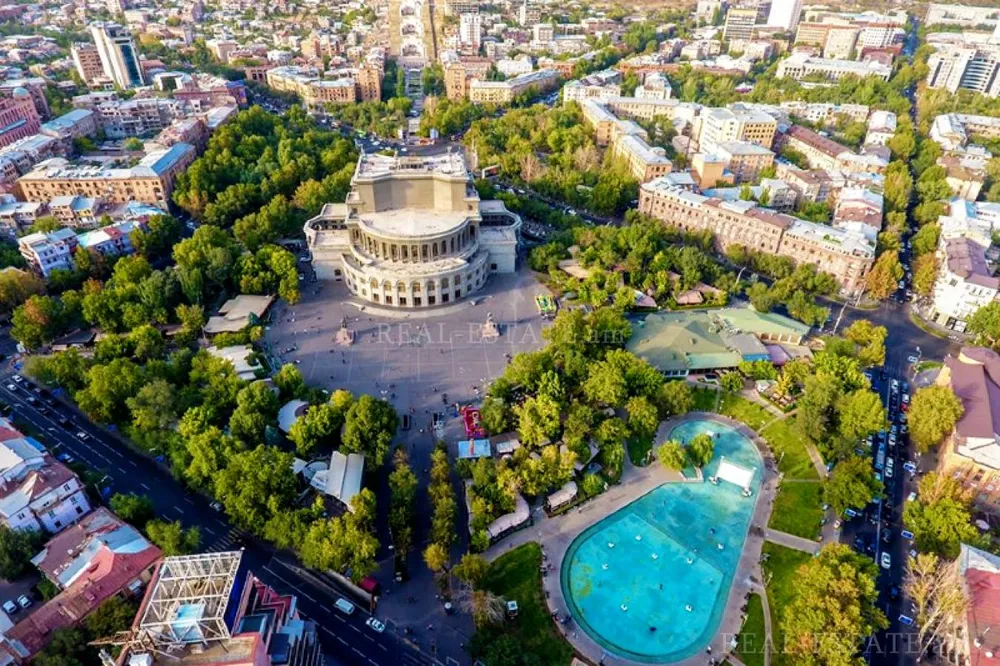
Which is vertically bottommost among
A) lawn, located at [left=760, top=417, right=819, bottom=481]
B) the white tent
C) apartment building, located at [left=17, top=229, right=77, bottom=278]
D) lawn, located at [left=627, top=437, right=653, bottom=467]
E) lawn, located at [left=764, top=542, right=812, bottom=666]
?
lawn, located at [left=764, top=542, right=812, bottom=666]

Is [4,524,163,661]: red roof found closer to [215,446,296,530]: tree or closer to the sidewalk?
[215,446,296,530]: tree

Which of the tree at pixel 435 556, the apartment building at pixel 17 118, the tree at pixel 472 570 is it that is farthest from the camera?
the apartment building at pixel 17 118

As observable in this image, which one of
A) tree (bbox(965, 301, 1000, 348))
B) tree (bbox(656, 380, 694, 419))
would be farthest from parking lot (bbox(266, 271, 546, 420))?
tree (bbox(965, 301, 1000, 348))

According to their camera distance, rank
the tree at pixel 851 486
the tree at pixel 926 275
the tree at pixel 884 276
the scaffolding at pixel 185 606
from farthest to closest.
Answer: the tree at pixel 926 275 < the tree at pixel 884 276 < the tree at pixel 851 486 < the scaffolding at pixel 185 606

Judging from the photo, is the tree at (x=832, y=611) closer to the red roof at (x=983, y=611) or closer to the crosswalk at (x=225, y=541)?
the red roof at (x=983, y=611)

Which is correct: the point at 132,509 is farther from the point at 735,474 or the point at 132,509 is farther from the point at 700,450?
the point at 735,474

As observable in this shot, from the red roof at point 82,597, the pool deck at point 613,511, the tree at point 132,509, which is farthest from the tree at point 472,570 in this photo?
the tree at point 132,509
